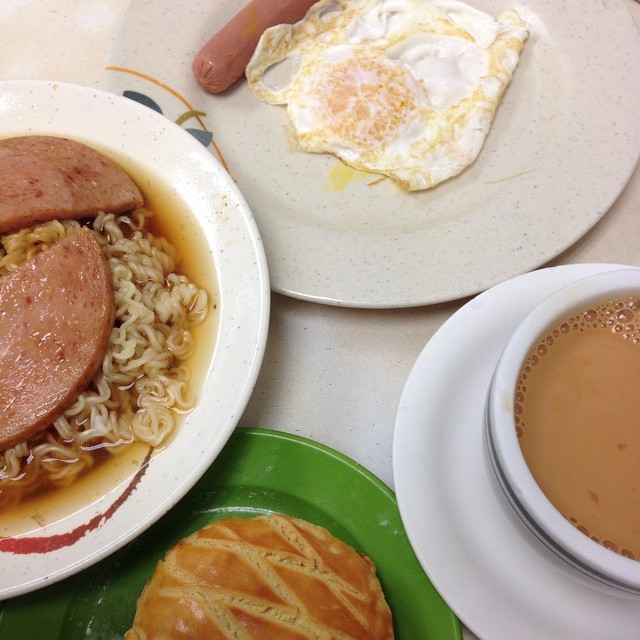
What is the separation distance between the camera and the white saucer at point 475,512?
0.85 meters

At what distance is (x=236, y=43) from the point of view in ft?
5.14

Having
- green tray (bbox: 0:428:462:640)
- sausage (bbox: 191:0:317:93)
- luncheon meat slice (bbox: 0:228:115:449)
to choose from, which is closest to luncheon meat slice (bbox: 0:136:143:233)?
luncheon meat slice (bbox: 0:228:115:449)

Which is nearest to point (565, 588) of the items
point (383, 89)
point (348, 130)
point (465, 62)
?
point (348, 130)

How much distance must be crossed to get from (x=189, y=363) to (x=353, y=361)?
1.30 feet

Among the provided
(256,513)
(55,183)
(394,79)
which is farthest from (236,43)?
(256,513)

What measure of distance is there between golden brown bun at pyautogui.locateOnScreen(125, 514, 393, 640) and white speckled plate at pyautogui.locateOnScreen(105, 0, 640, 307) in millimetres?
530

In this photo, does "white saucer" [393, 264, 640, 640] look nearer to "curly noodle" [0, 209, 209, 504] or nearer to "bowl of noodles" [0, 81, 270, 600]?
"bowl of noodles" [0, 81, 270, 600]

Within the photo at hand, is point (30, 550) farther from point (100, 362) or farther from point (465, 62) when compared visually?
point (465, 62)

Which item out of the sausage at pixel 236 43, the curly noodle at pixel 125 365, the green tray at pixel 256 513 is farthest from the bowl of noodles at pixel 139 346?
the sausage at pixel 236 43

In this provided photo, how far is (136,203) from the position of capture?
4.57ft

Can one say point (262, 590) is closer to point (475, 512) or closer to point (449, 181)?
point (475, 512)

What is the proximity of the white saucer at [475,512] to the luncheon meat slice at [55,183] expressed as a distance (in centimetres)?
90

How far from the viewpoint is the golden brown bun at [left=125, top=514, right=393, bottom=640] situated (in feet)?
2.95

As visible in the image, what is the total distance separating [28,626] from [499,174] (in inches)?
58.5
